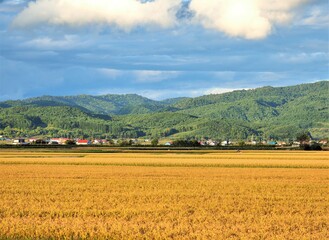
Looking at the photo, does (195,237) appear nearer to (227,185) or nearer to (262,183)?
(227,185)

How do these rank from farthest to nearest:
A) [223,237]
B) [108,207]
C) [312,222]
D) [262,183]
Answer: [262,183], [108,207], [312,222], [223,237]

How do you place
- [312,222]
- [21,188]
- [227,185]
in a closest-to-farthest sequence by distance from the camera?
[312,222] → [21,188] → [227,185]

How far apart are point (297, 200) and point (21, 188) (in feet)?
58.5

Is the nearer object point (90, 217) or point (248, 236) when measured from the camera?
point (248, 236)

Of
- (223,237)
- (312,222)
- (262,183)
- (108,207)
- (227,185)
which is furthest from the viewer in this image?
(262,183)

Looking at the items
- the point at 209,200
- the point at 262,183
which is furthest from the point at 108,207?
the point at 262,183

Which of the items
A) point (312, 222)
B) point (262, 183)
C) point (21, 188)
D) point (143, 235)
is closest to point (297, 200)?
point (312, 222)

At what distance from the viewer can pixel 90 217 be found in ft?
74.1

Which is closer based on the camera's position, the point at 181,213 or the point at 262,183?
the point at 181,213

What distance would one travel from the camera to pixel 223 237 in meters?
18.4

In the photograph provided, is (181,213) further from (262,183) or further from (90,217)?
(262,183)

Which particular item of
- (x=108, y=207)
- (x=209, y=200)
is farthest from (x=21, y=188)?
(x=209, y=200)

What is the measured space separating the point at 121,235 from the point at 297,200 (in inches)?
540

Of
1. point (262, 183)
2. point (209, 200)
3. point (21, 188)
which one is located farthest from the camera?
point (262, 183)
